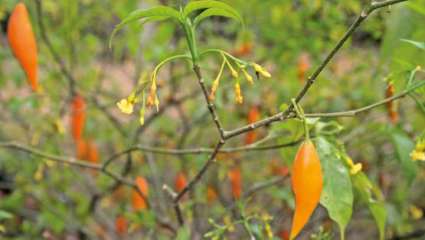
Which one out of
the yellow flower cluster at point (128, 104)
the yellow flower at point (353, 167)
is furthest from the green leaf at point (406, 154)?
the yellow flower cluster at point (128, 104)

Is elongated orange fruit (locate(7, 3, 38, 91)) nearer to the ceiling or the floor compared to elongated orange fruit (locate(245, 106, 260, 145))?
nearer to the ceiling

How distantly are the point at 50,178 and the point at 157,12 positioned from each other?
4.79 ft

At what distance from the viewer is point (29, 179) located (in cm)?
185

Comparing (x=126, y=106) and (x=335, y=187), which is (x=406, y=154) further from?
(x=126, y=106)

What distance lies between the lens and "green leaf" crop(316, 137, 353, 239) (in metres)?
0.66

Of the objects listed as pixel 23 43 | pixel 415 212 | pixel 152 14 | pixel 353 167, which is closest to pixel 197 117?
pixel 415 212

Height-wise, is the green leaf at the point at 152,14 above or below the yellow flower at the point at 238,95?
above

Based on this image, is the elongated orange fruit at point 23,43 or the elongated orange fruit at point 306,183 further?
the elongated orange fruit at point 23,43

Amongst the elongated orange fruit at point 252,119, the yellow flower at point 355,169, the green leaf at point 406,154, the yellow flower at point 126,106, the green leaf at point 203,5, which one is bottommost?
the green leaf at point 406,154

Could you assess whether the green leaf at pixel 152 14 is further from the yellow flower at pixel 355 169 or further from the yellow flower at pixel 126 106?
the yellow flower at pixel 355 169

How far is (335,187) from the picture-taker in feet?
2.21

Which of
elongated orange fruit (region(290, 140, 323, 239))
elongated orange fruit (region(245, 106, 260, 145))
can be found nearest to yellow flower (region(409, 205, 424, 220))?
elongated orange fruit (region(245, 106, 260, 145))

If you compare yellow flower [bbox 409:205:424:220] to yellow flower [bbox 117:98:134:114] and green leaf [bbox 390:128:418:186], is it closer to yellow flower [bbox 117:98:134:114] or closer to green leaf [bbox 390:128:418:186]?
green leaf [bbox 390:128:418:186]

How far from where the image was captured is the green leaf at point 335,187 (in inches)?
25.9
